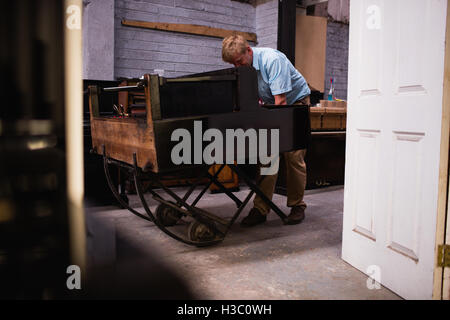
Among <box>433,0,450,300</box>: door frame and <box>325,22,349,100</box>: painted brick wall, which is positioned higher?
<box>325,22,349,100</box>: painted brick wall

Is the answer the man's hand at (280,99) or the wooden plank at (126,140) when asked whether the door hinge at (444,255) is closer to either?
the wooden plank at (126,140)

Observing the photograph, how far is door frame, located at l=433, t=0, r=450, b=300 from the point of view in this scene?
1.46 m

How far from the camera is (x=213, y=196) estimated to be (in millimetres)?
4027

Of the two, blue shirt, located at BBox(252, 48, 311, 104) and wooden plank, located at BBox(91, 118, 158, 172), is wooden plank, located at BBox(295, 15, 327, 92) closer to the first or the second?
blue shirt, located at BBox(252, 48, 311, 104)

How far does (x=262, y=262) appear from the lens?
7.04 ft

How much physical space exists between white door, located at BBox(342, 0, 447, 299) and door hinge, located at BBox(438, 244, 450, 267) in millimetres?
32

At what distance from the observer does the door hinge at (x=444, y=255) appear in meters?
1.53

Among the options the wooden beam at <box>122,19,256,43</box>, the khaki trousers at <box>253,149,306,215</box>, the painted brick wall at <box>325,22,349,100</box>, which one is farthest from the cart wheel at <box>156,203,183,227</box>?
the painted brick wall at <box>325,22,349,100</box>

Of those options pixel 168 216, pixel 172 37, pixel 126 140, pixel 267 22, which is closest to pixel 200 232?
pixel 168 216

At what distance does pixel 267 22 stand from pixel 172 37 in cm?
148

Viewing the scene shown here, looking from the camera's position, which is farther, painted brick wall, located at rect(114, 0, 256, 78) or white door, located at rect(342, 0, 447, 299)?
painted brick wall, located at rect(114, 0, 256, 78)

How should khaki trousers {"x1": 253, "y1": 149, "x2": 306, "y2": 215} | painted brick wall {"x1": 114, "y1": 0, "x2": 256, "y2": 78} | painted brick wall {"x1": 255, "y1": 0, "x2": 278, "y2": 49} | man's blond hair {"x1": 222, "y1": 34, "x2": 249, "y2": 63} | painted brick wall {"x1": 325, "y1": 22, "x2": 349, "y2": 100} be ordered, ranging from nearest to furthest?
man's blond hair {"x1": 222, "y1": 34, "x2": 249, "y2": 63}, khaki trousers {"x1": 253, "y1": 149, "x2": 306, "y2": 215}, painted brick wall {"x1": 114, "y1": 0, "x2": 256, "y2": 78}, painted brick wall {"x1": 255, "y1": 0, "x2": 278, "y2": 49}, painted brick wall {"x1": 325, "y1": 22, "x2": 349, "y2": 100}

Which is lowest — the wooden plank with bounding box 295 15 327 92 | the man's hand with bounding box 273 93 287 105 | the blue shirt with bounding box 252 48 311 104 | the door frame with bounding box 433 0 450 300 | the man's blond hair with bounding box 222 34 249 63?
the door frame with bounding box 433 0 450 300
